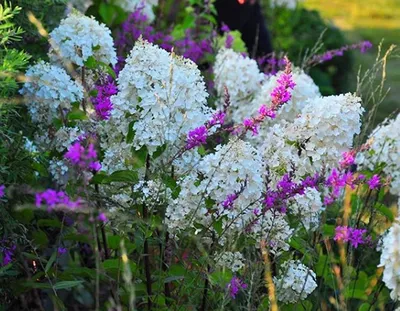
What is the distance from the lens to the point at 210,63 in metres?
4.68

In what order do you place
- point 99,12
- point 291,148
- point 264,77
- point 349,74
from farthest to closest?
point 349,74 < point 99,12 < point 264,77 < point 291,148

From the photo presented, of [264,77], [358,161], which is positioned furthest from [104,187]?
[264,77]

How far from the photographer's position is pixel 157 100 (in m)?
2.41

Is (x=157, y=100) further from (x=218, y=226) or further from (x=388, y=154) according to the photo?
(x=388, y=154)

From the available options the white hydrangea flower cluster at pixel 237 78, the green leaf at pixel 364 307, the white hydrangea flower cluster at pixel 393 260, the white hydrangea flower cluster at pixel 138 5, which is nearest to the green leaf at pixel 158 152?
the white hydrangea flower cluster at pixel 393 260

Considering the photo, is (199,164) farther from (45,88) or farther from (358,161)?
(358,161)

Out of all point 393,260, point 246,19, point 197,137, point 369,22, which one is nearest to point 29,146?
point 197,137

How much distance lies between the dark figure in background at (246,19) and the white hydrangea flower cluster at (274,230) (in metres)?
3.19

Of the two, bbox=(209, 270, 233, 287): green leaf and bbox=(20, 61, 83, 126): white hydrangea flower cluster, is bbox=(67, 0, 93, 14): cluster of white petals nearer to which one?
bbox=(20, 61, 83, 126): white hydrangea flower cluster

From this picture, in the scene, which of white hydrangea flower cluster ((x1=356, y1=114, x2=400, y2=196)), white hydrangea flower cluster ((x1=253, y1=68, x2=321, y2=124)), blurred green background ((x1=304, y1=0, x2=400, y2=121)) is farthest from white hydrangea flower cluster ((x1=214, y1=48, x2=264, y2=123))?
blurred green background ((x1=304, y1=0, x2=400, y2=121))

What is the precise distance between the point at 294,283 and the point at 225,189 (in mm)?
377

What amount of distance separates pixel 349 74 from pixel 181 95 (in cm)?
694

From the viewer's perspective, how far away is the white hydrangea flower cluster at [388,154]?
3.15m

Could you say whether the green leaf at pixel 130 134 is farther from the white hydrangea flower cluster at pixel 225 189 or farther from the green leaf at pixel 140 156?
the white hydrangea flower cluster at pixel 225 189
